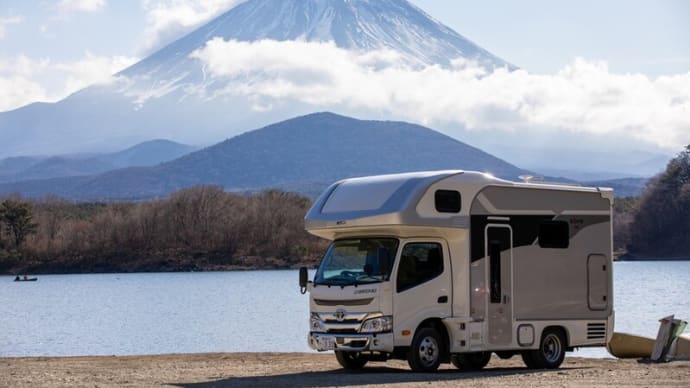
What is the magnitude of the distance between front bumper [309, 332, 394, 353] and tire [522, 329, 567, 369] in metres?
3.04

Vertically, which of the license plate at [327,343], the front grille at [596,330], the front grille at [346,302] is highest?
the front grille at [346,302]

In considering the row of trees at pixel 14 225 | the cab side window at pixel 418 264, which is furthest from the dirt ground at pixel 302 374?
the row of trees at pixel 14 225

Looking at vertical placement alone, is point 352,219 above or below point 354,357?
above

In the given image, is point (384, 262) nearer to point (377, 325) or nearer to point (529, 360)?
point (377, 325)

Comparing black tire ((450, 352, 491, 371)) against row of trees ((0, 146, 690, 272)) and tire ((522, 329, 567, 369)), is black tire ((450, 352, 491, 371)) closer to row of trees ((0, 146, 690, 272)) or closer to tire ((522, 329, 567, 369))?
tire ((522, 329, 567, 369))

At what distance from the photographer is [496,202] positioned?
63.9 ft

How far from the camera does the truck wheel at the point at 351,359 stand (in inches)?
780

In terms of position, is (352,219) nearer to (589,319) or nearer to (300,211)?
(589,319)

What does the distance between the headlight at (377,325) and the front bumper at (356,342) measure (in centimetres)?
8

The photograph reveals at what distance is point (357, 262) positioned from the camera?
18953 millimetres

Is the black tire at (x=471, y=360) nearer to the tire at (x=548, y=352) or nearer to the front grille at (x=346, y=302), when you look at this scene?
the tire at (x=548, y=352)

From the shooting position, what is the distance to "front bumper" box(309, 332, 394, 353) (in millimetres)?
18469

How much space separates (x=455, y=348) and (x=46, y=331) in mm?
26264

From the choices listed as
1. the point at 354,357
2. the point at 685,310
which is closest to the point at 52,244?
the point at 685,310
